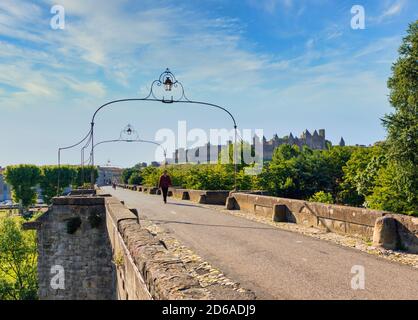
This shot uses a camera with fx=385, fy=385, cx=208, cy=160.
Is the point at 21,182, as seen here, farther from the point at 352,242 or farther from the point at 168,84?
the point at 352,242

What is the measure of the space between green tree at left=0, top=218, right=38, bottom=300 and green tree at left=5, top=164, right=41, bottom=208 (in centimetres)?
3571

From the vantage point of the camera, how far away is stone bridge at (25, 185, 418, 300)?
16.4ft

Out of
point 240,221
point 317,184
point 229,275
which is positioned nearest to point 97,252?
point 240,221

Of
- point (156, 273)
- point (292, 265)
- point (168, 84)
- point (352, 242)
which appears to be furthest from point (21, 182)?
point (156, 273)

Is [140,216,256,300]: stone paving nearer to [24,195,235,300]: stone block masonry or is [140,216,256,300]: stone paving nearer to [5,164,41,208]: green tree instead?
[24,195,235,300]: stone block masonry

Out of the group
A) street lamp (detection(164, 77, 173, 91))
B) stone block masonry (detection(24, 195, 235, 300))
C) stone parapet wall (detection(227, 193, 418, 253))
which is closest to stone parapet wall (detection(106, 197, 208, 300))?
stone parapet wall (detection(227, 193, 418, 253))

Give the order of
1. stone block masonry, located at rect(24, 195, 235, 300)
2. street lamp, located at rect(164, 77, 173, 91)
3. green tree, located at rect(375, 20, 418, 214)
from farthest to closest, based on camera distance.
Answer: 1. green tree, located at rect(375, 20, 418, 214)
2. street lamp, located at rect(164, 77, 173, 91)
3. stone block masonry, located at rect(24, 195, 235, 300)

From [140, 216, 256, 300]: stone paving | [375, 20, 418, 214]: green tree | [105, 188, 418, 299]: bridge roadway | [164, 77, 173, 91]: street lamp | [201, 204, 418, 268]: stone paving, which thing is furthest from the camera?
Answer: [375, 20, 418, 214]: green tree

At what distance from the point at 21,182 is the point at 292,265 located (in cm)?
7400

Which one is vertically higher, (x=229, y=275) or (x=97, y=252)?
(x=229, y=275)

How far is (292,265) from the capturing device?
21.9 feet
